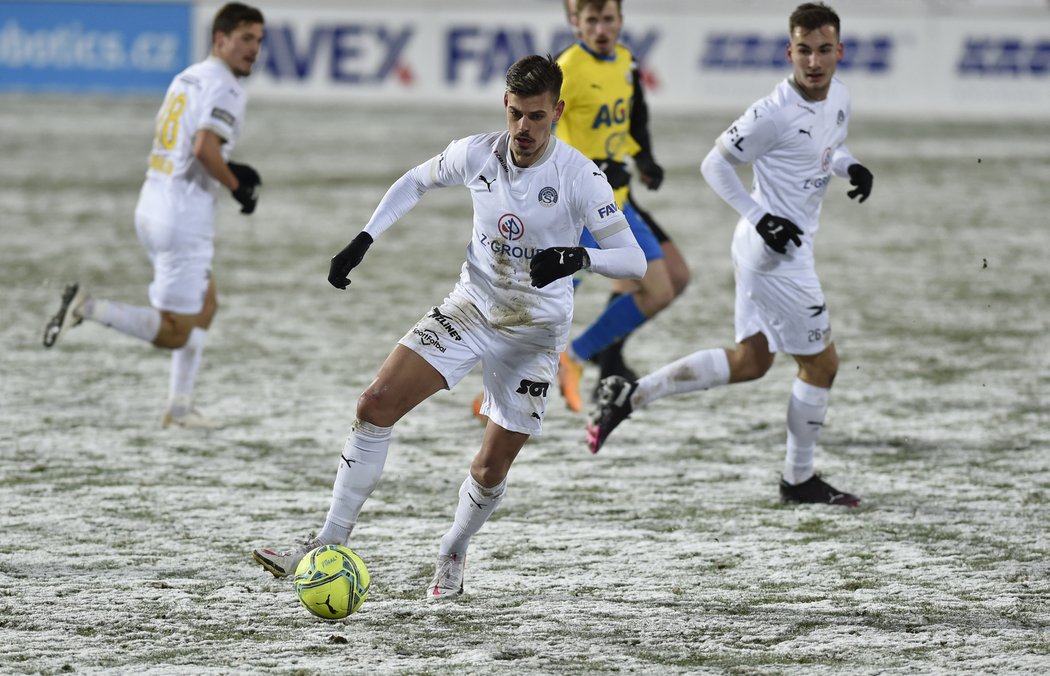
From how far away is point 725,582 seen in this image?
557cm

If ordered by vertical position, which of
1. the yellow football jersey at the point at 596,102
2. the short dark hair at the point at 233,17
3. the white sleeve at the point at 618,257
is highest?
the short dark hair at the point at 233,17

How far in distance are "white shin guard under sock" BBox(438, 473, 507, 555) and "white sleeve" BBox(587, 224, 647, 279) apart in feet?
2.79

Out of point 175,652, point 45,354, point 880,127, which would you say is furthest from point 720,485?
point 880,127

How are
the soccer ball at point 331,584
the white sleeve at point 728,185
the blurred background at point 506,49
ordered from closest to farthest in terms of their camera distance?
1. the soccer ball at point 331,584
2. the white sleeve at point 728,185
3. the blurred background at point 506,49

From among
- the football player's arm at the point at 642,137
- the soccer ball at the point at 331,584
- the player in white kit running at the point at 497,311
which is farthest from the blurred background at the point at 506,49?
the soccer ball at the point at 331,584

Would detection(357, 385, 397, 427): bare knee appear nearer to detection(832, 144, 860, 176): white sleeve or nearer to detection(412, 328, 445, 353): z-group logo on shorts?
detection(412, 328, 445, 353): z-group logo on shorts

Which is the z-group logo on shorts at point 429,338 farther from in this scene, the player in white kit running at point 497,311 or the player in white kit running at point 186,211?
the player in white kit running at point 186,211

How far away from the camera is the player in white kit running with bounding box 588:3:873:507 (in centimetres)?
650

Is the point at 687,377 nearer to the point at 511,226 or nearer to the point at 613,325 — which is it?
the point at 613,325

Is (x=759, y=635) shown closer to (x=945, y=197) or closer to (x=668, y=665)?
(x=668, y=665)

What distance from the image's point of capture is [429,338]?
210 inches

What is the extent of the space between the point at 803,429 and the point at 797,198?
3.29 ft

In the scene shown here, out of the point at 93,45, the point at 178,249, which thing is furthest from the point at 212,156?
the point at 93,45

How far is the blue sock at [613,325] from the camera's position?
8312mm
